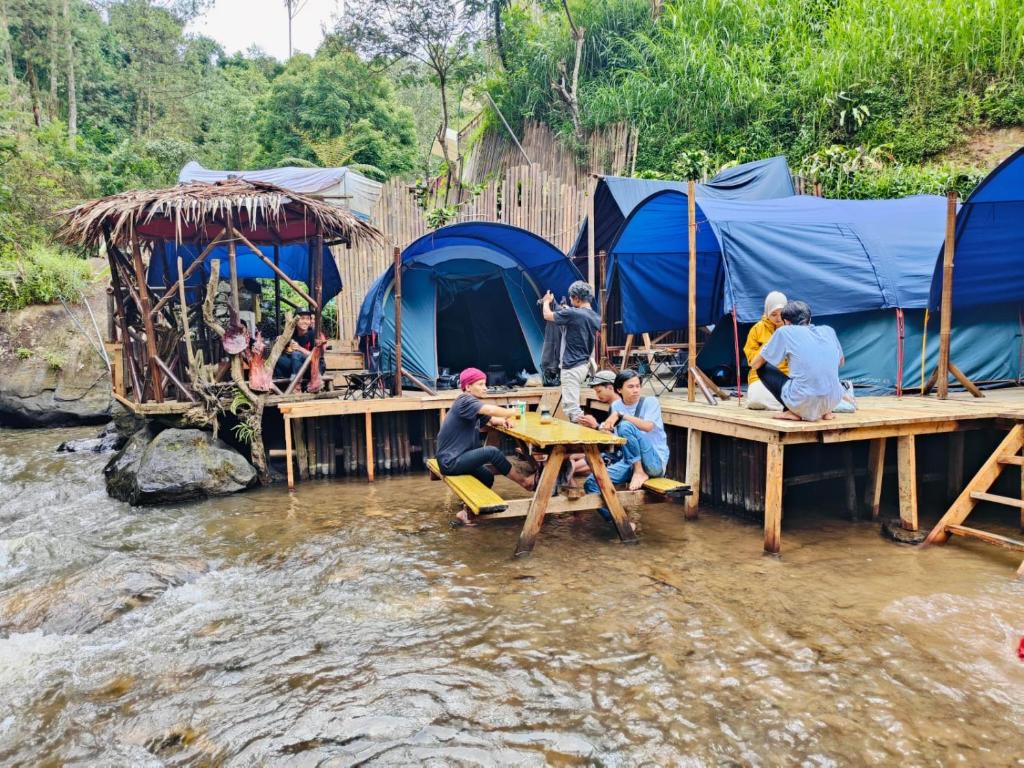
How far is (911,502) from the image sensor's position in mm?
5309

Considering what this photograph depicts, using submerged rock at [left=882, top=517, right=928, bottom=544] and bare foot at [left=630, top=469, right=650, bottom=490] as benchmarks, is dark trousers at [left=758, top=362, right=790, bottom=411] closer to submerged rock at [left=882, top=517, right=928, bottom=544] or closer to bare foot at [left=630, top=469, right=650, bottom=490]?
submerged rock at [left=882, top=517, right=928, bottom=544]

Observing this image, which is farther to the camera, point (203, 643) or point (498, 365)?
point (498, 365)

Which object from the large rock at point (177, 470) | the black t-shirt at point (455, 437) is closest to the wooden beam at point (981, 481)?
the black t-shirt at point (455, 437)

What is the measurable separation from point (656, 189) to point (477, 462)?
6.73m

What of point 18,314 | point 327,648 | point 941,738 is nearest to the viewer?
point 941,738

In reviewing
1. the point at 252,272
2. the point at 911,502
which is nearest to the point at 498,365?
the point at 252,272

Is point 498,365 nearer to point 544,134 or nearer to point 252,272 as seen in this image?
point 252,272

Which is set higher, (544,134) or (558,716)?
(544,134)

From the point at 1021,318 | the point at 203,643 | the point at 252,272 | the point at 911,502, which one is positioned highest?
the point at 252,272

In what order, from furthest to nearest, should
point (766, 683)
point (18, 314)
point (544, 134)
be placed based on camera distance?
point (544, 134)
point (18, 314)
point (766, 683)

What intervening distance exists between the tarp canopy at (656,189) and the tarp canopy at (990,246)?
11.5ft

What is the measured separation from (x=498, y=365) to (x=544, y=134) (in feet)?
24.1

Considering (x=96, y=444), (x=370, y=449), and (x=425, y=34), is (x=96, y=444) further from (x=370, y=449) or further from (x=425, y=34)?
(x=425, y=34)

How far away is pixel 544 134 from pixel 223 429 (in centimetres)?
1058
